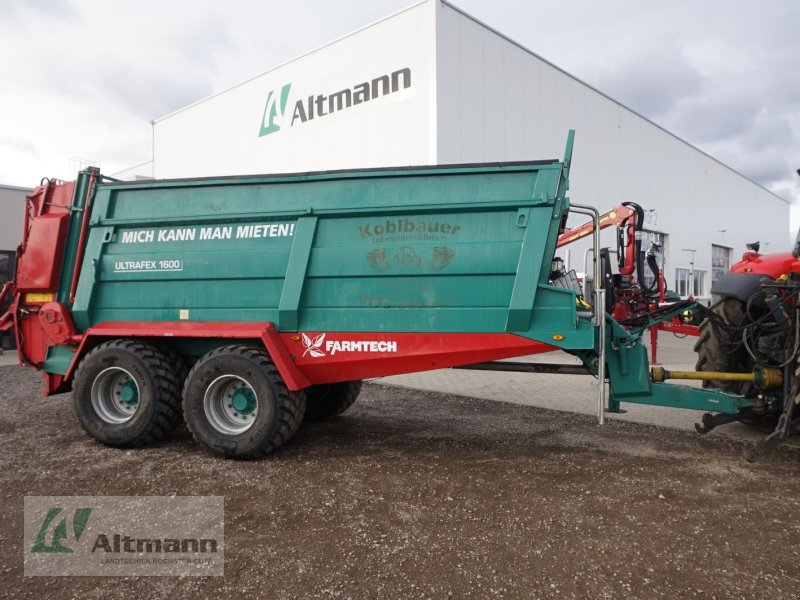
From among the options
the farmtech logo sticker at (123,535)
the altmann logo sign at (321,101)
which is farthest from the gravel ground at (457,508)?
the altmann logo sign at (321,101)

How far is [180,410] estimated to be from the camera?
5047 mm

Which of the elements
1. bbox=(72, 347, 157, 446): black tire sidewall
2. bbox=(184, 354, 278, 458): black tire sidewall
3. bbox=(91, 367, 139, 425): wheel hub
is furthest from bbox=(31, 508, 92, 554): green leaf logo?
bbox=(91, 367, 139, 425): wheel hub

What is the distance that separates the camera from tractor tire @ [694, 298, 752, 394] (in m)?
5.17

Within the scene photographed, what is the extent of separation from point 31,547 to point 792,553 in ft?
14.0

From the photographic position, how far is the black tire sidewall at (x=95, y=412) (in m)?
4.81

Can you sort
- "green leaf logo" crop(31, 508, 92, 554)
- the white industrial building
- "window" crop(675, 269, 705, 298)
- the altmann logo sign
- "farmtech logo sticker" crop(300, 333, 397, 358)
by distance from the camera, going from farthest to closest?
"window" crop(675, 269, 705, 298) < the altmann logo sign < the white industrial building < "farmtech logo sticker" crop(300, 333, 397, 358) < "green leaf logo" crop(31, 508, 92, 554)

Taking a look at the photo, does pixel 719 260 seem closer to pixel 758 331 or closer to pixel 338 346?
pixel 758 331

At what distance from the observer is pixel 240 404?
15.5ft

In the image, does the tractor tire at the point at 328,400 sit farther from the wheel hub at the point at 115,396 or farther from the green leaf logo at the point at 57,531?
the green leaf logo at the point at 57,531

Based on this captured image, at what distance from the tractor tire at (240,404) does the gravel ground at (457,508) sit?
187mm

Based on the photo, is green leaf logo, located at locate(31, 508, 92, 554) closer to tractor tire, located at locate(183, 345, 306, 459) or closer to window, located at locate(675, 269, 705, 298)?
tractor tire, located at locate(183, 345, 306, 459)

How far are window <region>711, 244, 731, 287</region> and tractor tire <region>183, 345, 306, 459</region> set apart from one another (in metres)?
25.8

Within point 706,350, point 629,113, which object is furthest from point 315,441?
point 629,113

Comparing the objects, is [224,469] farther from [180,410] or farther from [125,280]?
[125,280]
